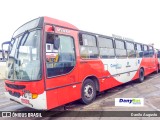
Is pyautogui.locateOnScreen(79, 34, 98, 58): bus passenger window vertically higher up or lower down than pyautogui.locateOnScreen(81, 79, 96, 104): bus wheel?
higher up

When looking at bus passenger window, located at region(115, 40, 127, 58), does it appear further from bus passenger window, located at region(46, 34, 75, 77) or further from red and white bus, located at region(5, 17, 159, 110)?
bus passenger window, located at region(46, 34, 75, 77)

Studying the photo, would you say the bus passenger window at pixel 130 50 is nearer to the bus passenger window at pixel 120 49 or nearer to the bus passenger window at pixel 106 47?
the bus passenger window at pixel 120 49

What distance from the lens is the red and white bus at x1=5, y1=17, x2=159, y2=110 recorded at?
198 inches

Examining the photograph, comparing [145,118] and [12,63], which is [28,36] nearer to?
[12,63]

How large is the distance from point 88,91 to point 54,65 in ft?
6.75

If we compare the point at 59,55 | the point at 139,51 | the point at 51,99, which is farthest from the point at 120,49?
the point at 51,99

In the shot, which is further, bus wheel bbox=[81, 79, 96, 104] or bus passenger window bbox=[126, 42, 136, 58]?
bus passenger window bbox=[126, 42, 136, 58]

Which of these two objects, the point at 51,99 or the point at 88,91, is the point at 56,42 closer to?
the point at 51,99

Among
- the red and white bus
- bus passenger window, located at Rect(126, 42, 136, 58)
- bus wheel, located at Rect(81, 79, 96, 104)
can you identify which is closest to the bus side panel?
the red and white bus

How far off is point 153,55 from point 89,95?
10748 millimetres

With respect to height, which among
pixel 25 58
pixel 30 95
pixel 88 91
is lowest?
pixel 88 91

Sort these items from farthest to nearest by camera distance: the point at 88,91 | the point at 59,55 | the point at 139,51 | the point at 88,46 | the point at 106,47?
the point at 139,51 → the point at 106,47 → the point at 88,46 → the point at 88,91 → the point at 59,55

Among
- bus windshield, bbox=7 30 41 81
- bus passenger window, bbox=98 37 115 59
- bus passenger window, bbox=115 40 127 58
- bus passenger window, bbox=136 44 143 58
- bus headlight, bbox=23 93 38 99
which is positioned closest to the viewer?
bus headlight, bbox=23 93 38 99

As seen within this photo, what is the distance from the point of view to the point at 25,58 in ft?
17.6
